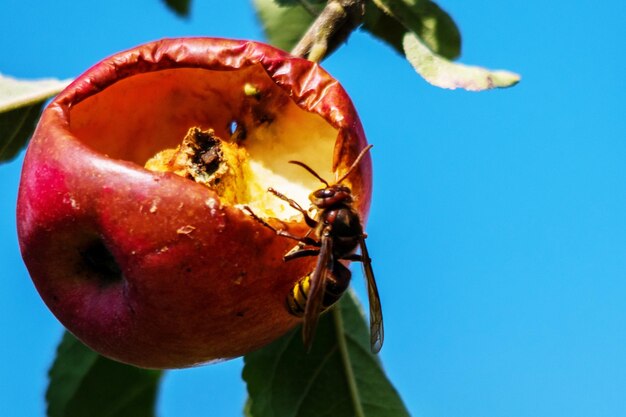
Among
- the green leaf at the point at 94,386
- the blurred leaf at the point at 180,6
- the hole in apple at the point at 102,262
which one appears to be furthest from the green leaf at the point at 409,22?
the green leaf at the point at 94,386

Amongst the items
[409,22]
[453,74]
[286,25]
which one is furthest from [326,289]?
[286,25]

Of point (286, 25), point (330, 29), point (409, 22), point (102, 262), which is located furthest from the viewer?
point (286, 25)

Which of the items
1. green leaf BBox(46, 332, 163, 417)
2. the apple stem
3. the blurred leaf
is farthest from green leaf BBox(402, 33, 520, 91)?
green leaf BBox(46, 332, 163, 417)

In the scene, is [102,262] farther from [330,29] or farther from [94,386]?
[94,386]

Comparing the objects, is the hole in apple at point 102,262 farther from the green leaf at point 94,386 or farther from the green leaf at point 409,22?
the green leaf at point 409,22

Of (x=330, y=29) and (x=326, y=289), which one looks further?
(x=330, y=29)

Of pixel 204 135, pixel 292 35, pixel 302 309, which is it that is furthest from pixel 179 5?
pixel 302 309
